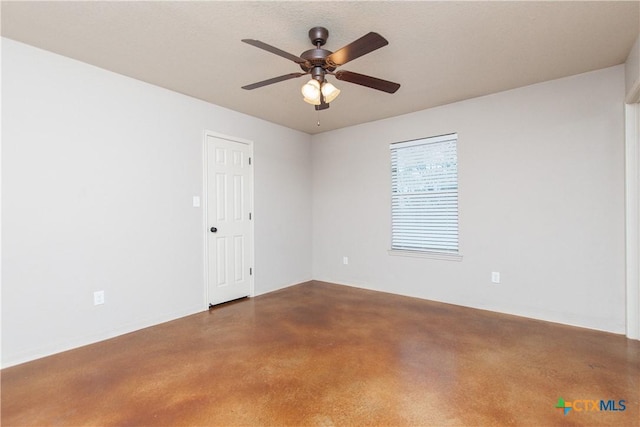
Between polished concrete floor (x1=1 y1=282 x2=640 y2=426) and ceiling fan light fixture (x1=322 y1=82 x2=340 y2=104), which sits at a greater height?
ceiling fan light fixture (x1=322 y1=82 x2=340 y2=104)

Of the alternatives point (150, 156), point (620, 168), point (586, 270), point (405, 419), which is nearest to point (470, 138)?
point (620, 168)

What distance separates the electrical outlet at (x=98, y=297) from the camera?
9.22 feet

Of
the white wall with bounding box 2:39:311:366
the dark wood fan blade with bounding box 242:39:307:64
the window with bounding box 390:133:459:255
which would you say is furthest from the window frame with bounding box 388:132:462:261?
the dark wood fan blade with bounding box 242:39:307:64

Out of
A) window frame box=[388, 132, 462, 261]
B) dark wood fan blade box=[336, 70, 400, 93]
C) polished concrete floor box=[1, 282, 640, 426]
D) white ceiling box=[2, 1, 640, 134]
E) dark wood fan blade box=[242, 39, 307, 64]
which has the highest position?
white ceiling box=[2, 1, 640, 134]

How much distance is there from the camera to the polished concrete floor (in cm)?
177

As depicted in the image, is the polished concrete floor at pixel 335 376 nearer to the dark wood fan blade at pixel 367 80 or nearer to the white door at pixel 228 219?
the white door at pixel 228 219

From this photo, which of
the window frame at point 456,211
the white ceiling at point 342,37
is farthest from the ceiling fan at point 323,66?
the window frame at point 456,211

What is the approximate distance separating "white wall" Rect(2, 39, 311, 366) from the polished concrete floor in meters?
0.30

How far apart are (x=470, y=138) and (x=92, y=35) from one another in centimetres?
390

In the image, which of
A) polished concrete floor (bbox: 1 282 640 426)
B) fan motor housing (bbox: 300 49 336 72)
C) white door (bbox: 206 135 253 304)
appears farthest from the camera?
white door (bbox: 206 135 253 304)

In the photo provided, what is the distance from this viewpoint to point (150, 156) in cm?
324

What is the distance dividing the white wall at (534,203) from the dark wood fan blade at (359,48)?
2.36 meters

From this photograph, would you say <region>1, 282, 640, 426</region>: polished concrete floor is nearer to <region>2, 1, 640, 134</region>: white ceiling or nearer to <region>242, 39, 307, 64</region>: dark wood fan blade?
<region>242, 39, 307, 64</region>: dark wood fan blade

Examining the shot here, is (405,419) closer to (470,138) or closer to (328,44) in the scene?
(328,44)
